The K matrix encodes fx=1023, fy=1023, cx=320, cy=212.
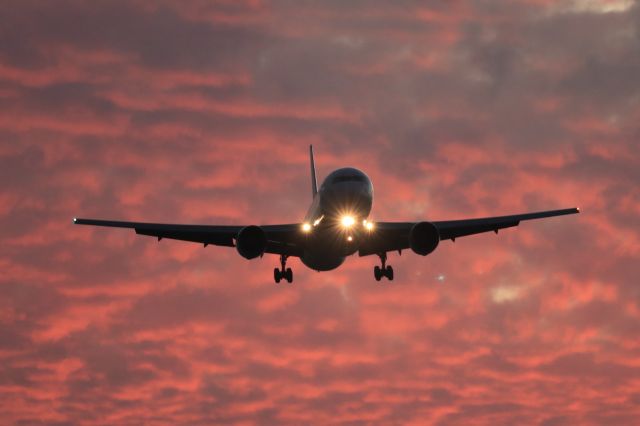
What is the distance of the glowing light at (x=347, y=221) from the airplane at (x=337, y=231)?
20mm

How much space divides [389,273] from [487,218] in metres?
6.89

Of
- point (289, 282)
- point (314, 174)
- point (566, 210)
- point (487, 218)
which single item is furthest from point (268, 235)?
point (314, 174)

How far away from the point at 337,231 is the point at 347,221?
0.93 meters

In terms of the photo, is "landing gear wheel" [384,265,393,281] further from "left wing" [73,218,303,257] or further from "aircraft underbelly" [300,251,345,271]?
"left wing" [73,218,303,257]

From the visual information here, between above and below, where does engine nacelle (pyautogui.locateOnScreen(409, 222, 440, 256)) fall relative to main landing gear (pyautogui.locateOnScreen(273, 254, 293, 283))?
below

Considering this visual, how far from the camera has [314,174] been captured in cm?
8500

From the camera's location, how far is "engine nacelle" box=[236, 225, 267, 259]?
50.6m

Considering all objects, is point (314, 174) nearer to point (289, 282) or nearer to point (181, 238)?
point (289, 282)

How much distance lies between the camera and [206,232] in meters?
54.9

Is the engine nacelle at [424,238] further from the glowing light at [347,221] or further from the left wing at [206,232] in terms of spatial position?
the left wing at [206,232]

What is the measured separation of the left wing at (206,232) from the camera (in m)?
53.3

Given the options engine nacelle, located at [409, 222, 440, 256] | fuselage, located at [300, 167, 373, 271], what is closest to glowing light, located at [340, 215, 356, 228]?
fuselage, located at [300, 167, 373, 271]

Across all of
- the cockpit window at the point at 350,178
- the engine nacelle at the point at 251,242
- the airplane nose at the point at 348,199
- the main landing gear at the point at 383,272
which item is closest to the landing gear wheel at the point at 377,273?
the main landing gear at the point at 383,272

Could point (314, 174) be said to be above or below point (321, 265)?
above
